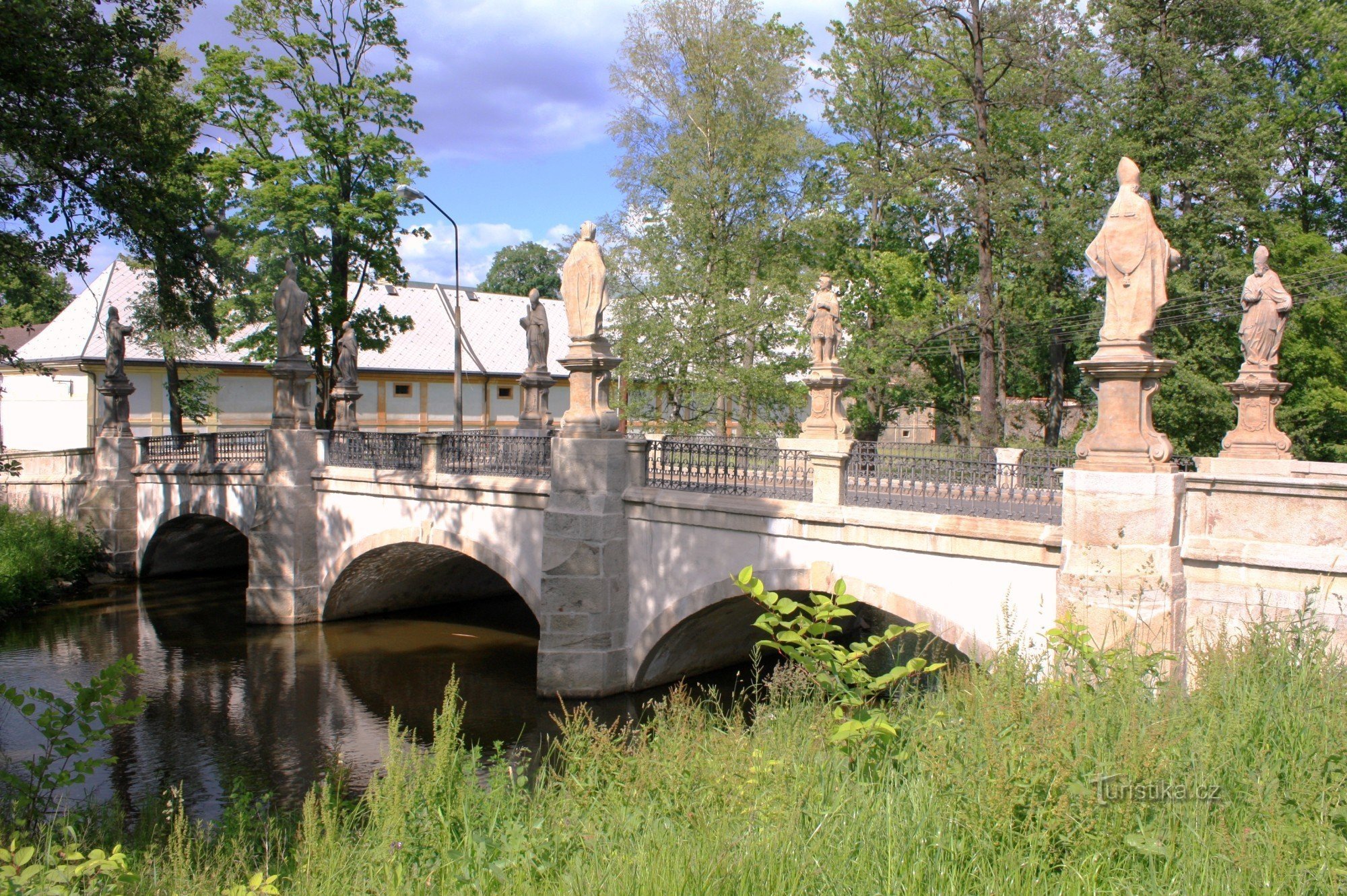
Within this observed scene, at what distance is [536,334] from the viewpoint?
1778 centimetres

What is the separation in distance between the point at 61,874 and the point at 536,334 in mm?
14609

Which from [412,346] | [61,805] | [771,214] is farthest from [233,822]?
[412,346]

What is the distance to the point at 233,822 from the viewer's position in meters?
6.29


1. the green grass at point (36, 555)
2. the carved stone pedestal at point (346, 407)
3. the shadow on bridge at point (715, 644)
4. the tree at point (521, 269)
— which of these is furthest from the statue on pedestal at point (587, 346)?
the tree at point (521, 269)

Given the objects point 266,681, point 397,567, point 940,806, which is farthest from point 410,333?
point 940,806

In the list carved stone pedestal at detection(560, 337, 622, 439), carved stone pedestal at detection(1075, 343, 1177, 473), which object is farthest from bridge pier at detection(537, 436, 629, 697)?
carved stone pedestal at detection(1075, 343, 1177, 473)

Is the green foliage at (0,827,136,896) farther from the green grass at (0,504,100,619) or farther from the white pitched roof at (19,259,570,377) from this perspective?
the white pitched roof at (19,259,570,377)

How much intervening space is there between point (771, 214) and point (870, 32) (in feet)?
15.0

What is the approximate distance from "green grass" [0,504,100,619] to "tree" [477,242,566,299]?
109ft

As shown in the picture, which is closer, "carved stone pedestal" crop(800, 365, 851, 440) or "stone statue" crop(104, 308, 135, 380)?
"carved stone pedestal" crop(800, 365, 851, 440)

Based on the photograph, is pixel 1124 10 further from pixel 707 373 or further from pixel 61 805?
pixel 61 805

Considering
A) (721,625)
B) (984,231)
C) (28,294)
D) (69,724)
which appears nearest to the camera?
(69,724)

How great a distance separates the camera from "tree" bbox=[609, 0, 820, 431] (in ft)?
68.3

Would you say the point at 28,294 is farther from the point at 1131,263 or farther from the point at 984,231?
the point at 984,231
